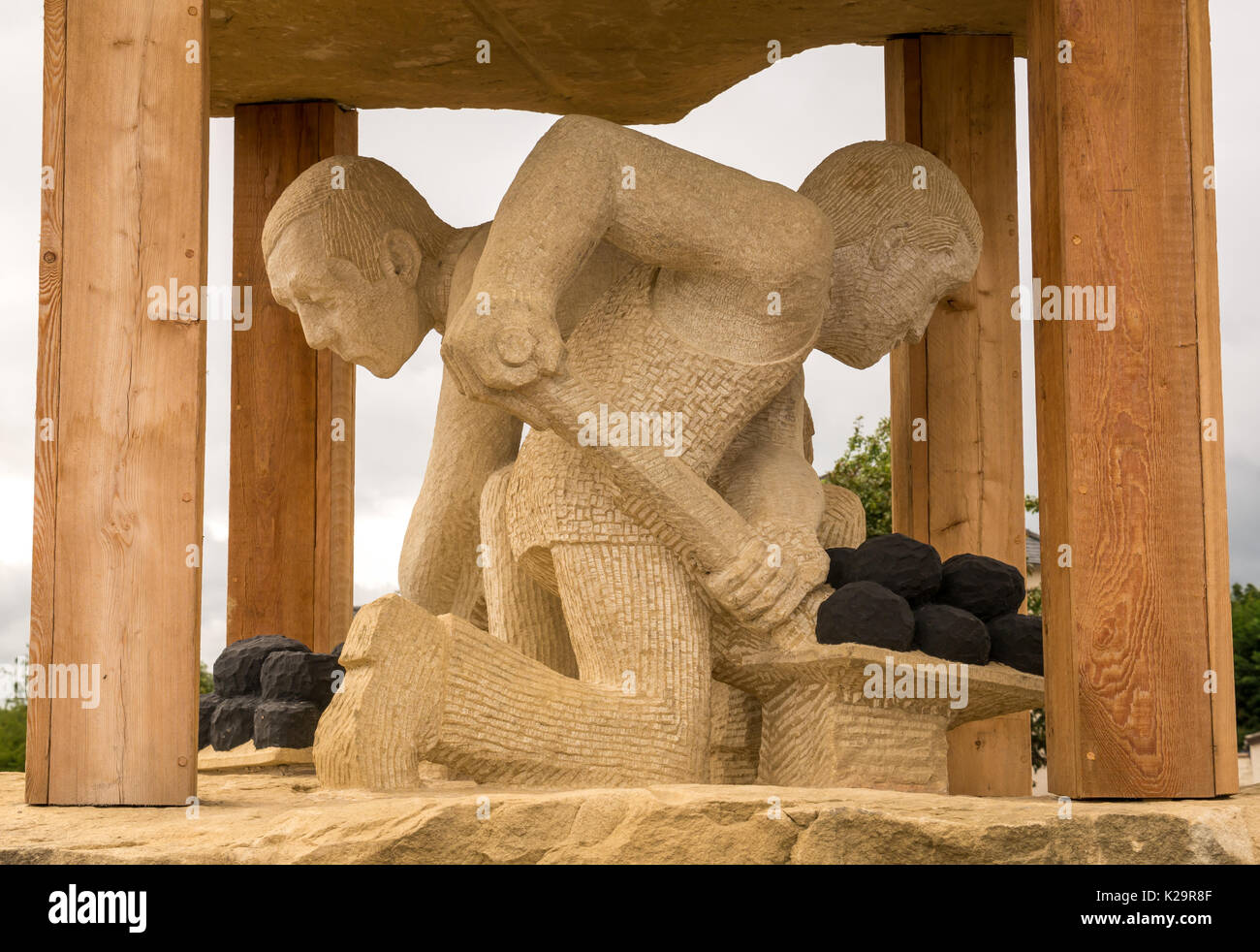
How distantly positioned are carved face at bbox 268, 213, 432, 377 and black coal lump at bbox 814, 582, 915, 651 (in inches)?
59.2

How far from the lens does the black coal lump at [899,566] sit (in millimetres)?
4395

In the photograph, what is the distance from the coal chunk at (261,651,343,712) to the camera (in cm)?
514

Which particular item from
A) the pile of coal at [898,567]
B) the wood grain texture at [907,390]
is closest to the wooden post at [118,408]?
the pile of coal at [898,567]

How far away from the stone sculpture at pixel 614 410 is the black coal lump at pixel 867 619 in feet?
0.35

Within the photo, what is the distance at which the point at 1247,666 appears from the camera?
31.0ft

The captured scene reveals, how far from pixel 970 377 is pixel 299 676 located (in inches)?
92.0

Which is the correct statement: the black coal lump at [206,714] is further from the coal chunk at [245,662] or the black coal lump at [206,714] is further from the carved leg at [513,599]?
the carved leg at [513,599]

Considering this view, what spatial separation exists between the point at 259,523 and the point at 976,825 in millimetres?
3254

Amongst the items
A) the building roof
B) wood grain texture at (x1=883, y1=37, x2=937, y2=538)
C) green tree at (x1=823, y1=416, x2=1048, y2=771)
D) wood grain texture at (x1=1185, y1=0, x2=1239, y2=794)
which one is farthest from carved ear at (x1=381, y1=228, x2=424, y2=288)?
green tree at (x1=823, y1=416, x2=1048, y2=771)

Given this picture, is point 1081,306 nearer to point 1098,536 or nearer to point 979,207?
point 1098,536

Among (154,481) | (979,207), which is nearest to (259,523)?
(154,481)

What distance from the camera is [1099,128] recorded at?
3834 mm

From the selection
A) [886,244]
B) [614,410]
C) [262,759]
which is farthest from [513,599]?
[886,244]

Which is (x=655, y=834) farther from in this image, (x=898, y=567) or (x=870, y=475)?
(x=870, y=475)
